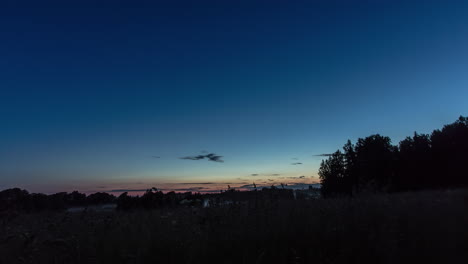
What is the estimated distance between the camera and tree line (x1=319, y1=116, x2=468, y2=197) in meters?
36.7

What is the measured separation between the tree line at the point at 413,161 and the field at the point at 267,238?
26.8m

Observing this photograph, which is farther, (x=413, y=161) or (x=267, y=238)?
(x=413, y=161)

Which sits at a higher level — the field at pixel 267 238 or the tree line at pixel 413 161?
the tree line at pixel 413 161

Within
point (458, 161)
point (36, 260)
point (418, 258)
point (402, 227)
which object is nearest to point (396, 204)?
point (402, 227)

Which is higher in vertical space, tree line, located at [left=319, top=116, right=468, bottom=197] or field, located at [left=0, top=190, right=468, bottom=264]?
tree line, located at [left=319, top=116, right=468, bottom=197]

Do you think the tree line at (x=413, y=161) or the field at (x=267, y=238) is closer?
the field at (x=267, y=238)

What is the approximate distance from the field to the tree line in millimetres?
26785

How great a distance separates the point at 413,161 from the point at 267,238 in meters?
45.8

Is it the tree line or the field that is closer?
the field

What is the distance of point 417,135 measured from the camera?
48.2 m

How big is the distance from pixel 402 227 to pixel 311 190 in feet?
8.90

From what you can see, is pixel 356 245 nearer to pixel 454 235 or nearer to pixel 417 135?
pixel 454 235

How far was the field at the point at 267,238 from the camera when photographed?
13.8ft

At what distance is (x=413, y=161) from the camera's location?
4281 centimetres
